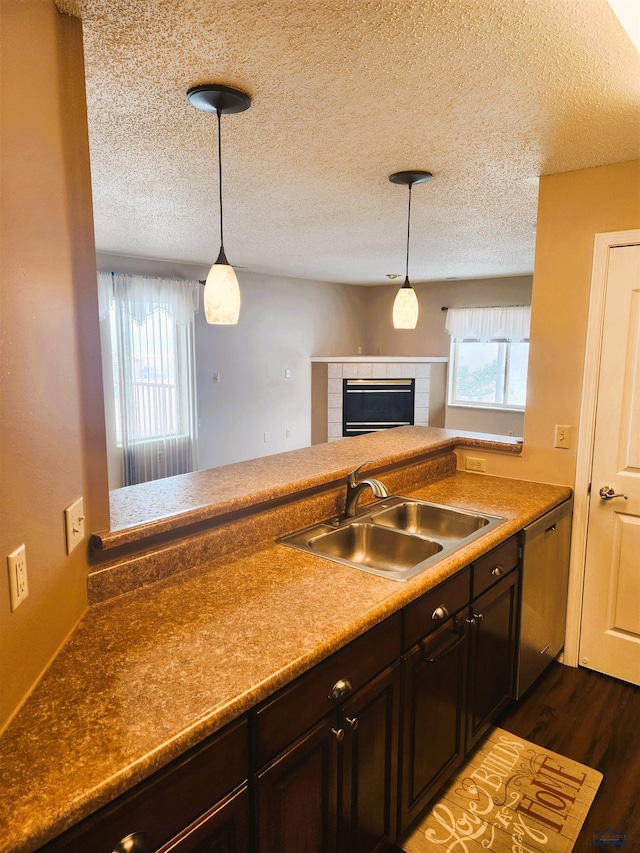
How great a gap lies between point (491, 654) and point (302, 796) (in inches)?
42.0

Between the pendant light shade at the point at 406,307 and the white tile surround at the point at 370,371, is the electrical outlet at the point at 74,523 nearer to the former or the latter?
the pendant light shade at the point at 406,307

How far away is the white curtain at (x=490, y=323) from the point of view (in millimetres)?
6613

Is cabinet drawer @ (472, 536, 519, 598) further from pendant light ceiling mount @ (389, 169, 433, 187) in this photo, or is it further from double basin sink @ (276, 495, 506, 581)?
pendant light ceiling mount @ (389, 169, 433, 187)

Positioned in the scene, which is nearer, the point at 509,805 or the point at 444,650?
the point at 444,650

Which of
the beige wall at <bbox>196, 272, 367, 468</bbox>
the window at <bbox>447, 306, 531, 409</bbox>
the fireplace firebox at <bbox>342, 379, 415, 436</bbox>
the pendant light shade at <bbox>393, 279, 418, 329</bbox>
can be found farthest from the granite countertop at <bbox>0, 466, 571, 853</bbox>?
the fireplace firebox at <bbox>342, 379, 415, 436</bbox>

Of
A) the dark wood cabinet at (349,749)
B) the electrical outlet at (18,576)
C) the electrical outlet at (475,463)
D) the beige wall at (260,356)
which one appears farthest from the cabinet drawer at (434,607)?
the beige wall at (260,356)

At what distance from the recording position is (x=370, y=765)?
1.43 m

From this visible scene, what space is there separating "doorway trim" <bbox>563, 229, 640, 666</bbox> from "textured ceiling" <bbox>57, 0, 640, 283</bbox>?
381 mm

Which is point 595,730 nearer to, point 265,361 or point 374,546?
point 374,546

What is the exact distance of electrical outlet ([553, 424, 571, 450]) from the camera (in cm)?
258

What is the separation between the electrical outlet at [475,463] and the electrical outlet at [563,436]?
0.43 m

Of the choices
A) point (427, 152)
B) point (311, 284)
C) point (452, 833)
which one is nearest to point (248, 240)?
point (427, 152)

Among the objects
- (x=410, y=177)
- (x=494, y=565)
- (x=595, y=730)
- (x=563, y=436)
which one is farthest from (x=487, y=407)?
(x=494, y=565)

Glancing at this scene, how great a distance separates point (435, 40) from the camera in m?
1.41
